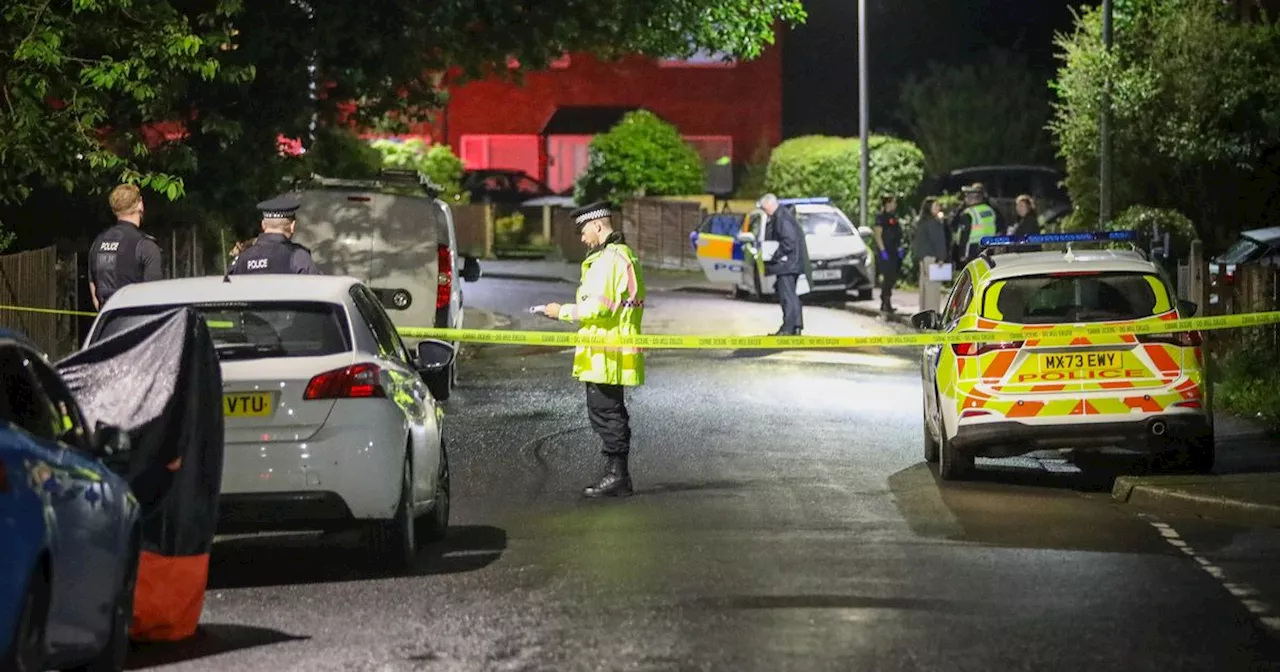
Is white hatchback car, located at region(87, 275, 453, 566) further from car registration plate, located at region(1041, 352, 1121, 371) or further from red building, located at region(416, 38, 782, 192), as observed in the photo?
red building, located at region(416, 38, 782, 192)

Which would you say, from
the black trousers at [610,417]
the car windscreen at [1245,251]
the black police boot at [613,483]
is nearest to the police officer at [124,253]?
the black trousers at [610,417]

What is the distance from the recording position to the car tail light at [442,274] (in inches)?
762

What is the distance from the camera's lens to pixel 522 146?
5703cm

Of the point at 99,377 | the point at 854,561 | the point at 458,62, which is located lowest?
the point at 854,561

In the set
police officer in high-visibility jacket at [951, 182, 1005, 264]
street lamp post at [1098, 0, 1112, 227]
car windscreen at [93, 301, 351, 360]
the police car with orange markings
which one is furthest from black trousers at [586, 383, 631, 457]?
street lamp post at [1098, 0, 1112, 227]

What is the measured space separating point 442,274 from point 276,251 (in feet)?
17.1

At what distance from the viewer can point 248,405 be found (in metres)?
9.81

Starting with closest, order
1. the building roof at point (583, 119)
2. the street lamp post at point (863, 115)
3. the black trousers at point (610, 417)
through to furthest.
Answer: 1. the black trousers at point (610, 417)
2. the street lamp post at point (863, 115)
3. the building roof at point (583, 119)

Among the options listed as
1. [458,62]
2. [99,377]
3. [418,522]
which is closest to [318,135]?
[458,62]

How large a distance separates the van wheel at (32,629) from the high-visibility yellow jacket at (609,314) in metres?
6.23

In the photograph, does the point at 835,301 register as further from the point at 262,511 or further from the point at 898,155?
the point at 262,511

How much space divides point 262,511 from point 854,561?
8.83 feet

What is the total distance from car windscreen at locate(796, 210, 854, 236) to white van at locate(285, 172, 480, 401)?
13.4 meters

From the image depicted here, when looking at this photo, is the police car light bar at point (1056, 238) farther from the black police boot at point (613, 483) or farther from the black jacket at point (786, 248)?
the black jacket at point (786, 248)
